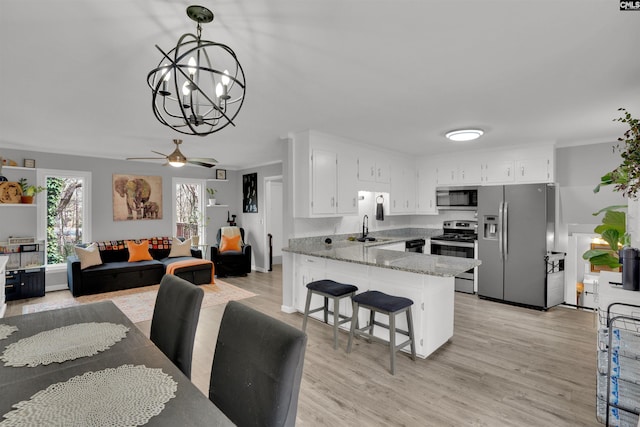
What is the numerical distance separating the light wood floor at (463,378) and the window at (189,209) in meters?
3.35

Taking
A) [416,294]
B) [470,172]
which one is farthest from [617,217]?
[470,172]

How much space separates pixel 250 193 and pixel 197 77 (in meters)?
6.06

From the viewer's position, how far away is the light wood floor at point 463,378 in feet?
6.93

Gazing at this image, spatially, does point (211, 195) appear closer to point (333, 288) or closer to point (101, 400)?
point (333, 288)

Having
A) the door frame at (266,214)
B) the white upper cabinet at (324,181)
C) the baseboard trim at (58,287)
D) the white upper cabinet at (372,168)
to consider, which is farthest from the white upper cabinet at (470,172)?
the baseboard trim at (58,287)

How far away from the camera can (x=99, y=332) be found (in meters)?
1.62

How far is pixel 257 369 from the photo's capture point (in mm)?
1188

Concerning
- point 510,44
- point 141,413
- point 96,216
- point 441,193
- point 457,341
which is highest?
point 510,44

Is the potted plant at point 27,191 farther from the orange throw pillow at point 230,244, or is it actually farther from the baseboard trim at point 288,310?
the baseboard trim at point 288,310

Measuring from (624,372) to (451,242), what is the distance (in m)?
3.46

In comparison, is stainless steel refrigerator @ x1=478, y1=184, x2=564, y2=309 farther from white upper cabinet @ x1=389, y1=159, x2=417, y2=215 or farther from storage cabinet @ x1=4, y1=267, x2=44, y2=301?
Result: storage cabinet @ x1=4, y1=267, x2=44, y2=301

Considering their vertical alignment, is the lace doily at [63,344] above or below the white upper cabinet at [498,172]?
below

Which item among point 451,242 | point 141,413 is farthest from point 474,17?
point 451,242

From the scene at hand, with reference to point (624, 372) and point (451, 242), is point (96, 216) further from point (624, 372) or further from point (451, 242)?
point (624, 372)
